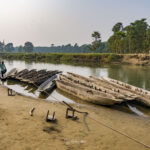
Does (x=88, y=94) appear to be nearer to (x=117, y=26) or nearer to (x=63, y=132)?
(x=63, y=132)

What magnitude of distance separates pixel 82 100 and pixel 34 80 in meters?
6.63

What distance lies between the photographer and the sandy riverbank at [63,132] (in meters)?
5.26

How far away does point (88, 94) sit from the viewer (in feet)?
35.8

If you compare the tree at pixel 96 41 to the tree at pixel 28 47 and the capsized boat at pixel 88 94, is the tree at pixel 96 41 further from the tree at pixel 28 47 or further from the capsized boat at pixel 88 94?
the tree at pixel 28 47

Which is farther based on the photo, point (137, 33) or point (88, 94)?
point (137, 33)

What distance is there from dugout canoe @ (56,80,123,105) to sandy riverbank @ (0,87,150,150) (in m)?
1.11

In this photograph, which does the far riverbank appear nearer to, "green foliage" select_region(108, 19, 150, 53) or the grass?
the grass

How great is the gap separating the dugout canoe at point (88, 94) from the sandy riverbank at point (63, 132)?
1.11 meters

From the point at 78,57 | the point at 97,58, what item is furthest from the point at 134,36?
the point at 78,57

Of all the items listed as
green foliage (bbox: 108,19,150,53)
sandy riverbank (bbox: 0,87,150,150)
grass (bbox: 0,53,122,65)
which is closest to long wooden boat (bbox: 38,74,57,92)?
sandy riverbank (bbox: 0,87,150,150)

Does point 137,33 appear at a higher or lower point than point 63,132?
higher

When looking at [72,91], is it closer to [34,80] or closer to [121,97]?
[121,97]

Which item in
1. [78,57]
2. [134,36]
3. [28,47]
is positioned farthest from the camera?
[28,47]

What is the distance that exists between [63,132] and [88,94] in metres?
5.02
